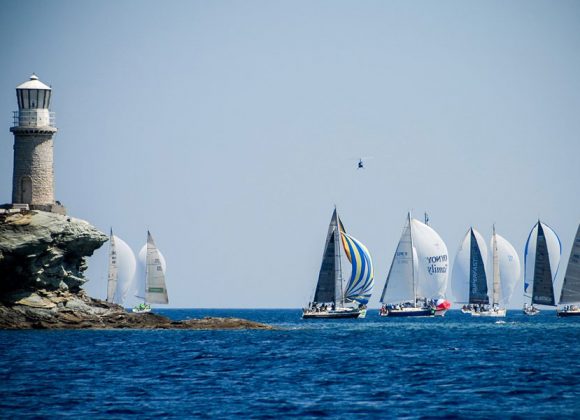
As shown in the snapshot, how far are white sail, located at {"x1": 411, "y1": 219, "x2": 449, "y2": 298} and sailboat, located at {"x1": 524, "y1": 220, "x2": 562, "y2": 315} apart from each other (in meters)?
9.43

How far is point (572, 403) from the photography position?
1345 inches

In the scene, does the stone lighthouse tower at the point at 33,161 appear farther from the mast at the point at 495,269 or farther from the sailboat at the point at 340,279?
the mast at the point at 495,269

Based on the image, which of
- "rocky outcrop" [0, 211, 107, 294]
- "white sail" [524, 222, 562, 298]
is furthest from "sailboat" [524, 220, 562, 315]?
"rocky outcrop" [0, 211, 107, 294]

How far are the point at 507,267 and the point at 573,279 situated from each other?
681 inches

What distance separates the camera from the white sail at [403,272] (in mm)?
107688

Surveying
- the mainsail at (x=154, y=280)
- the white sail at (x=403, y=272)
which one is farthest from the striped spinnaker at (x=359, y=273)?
the mainsail at (x=154, y=280)

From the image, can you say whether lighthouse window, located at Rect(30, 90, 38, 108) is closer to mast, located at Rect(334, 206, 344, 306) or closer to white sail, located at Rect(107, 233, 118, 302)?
mast, located at Rect(334, 206, 344, 306)

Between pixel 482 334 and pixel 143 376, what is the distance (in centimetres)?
3789

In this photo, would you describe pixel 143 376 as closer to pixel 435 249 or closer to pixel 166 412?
pixel 166 412

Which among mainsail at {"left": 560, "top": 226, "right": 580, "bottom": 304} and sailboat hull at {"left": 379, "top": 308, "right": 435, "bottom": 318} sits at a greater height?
mainsail at {"left": 560, "top": 226, "right": 580, "bottom": 304}

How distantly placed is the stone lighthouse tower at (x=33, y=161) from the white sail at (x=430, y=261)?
48072 millimetres

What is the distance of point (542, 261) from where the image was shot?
10912cm

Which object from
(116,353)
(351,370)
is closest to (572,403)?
(351,370)

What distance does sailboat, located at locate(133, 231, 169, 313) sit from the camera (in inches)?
4483
